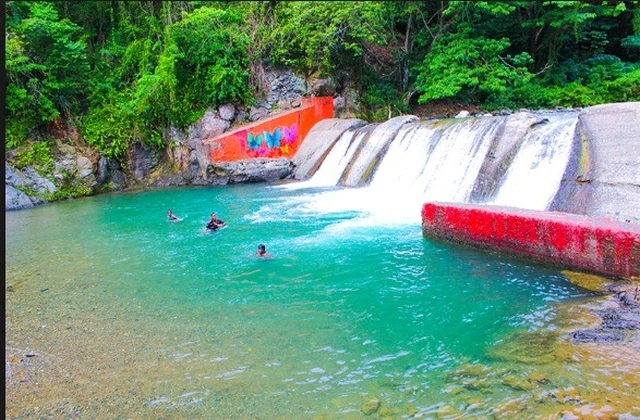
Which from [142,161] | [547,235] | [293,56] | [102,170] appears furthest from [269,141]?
[547,235]

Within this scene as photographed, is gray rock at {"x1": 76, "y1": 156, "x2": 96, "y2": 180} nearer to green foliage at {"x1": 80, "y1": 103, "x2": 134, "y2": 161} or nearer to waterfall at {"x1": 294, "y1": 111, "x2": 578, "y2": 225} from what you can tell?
green foliage at {"x1": 80, "y1": 103, "x2": 134, "y2": 161}

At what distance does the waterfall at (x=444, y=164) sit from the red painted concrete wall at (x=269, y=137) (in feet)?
6.24

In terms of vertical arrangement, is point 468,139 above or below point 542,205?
above

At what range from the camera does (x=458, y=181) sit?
12.6 meters

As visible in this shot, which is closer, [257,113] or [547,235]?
[547,235]

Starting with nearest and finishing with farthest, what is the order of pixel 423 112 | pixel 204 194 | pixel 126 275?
pixel 126 275 → pixel 204 194 → pixel 423 112

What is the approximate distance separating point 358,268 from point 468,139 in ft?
22.6

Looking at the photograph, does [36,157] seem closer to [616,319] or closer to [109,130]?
[109,130]

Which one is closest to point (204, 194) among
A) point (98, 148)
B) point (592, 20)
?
point (98, 148)

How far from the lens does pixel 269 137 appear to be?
19.5 m

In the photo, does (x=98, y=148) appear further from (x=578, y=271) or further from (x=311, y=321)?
(x=578, y=271)

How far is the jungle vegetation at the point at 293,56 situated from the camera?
1922 cm

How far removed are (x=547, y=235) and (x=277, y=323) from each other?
4248 mm

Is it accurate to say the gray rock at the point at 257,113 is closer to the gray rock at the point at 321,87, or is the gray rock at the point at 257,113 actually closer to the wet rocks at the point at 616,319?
the gray rock at the point at 321,87
